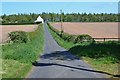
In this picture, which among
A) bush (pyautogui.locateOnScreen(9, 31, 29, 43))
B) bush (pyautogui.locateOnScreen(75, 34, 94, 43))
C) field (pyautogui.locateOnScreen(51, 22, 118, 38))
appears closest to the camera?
bush (pyautogui.locateOnScreen(9, 31, 29, 43))

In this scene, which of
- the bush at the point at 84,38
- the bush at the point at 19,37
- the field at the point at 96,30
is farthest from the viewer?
the field at the point at 96,30

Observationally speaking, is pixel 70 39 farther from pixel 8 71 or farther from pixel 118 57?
pixel 8 71

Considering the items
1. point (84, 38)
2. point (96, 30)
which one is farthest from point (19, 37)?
point (96, 30)

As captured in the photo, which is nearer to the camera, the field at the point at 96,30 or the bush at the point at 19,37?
the bush at the point at 19,37

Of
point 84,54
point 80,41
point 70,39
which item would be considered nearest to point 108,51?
point 84,54

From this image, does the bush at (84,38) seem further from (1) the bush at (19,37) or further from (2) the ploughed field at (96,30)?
(2) the ploughed field at (96,30)

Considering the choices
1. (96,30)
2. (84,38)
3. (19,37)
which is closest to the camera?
(19,37)

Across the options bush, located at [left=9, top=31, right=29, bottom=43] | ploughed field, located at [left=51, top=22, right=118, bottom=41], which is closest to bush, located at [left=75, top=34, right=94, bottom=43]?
bush, located at [left=9, top=31, right=29, bottom=43]

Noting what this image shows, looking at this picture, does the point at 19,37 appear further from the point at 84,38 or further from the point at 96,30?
the point at 96,30

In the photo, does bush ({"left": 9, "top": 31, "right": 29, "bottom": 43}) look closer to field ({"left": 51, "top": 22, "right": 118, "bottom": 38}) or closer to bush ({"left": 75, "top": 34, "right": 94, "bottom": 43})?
bush ({"left": 75, "top": 34, "right": 94, "bottom": 43})

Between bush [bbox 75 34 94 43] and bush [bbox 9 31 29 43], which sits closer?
bush [bbox 9 31 29 43]

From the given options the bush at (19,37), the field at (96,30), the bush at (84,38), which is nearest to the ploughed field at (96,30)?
the field at (96,30)

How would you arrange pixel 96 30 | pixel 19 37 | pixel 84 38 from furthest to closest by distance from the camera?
1. pixel 96 30
2. pixel 84 38
3. pixel 19 37

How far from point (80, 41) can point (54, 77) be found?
25.3 meters
